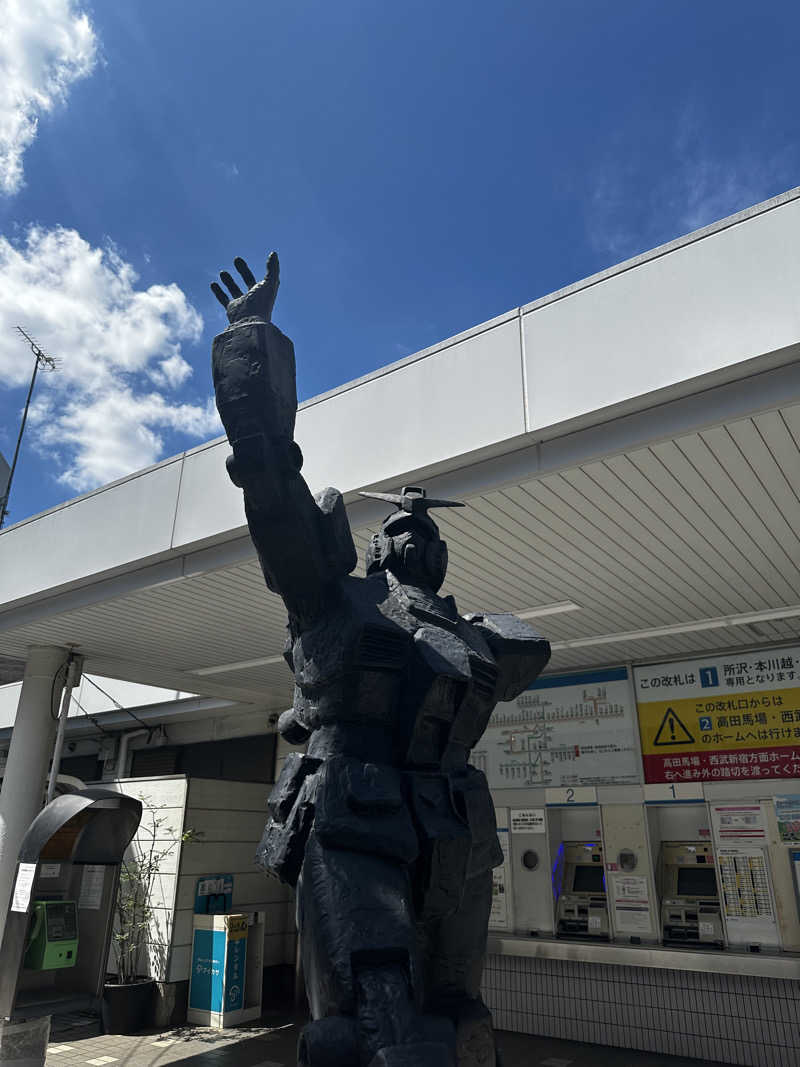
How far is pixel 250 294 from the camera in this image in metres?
1.92

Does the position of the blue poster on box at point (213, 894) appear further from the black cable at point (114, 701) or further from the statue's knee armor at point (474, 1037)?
the statue's knee armor at point (474, 1037)

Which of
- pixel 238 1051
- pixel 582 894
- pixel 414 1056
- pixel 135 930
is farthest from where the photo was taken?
pixel 135 930

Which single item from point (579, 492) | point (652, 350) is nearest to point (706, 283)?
point (652, 350)

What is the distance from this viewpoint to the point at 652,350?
3605mm

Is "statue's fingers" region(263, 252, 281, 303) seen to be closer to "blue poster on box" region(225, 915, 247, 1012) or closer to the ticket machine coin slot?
the ticket machine coin slot

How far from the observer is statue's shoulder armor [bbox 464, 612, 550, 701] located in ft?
7.30

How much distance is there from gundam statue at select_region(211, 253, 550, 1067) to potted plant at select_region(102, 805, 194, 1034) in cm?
636

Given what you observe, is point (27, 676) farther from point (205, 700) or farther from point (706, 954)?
point (706, 954)

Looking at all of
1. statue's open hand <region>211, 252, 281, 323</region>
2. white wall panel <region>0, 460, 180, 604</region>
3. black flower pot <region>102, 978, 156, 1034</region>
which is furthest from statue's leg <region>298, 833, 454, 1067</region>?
black flower pot <region>102, 978, 156, 1034</region>

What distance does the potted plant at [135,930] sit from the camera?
6.91 meters

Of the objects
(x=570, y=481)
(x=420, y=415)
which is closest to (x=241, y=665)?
(x=420, y=415)

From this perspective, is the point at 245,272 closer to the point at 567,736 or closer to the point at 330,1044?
the point at 330,1044

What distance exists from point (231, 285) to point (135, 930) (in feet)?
24.3

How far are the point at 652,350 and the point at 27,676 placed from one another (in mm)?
6649
